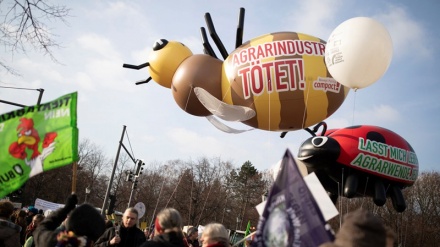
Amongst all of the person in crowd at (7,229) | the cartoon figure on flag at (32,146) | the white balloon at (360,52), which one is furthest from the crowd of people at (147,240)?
Result: the white balloon at (360,52)

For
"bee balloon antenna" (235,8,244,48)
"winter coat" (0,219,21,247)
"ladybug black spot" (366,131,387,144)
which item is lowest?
"winter coat" (0,219,21,247)

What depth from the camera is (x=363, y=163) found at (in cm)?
898

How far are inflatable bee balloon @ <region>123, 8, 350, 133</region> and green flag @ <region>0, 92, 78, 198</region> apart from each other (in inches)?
177

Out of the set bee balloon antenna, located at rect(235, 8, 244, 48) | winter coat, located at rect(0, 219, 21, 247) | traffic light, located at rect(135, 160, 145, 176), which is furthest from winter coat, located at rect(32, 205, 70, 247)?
traffic light, located at rect(135, 160, 145, 176)

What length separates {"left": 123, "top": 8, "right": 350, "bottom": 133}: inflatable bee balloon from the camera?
7402 millimetres

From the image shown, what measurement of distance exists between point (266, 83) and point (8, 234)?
529 centimetres

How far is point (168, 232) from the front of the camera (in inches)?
129

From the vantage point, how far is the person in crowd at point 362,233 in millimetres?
2230

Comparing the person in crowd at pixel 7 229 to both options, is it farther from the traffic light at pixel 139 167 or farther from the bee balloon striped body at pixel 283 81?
the traffic light at pixel 139 167

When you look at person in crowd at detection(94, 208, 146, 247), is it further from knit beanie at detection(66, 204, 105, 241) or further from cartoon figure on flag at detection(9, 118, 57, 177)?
knit beanie at detection(66, 204, 105, 241)

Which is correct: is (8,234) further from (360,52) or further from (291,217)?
(360,52)

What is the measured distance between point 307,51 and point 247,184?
2046 inches

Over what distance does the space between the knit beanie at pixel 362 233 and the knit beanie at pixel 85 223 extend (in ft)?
6.08

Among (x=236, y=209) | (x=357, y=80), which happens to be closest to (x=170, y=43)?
(x=357, y=80)
